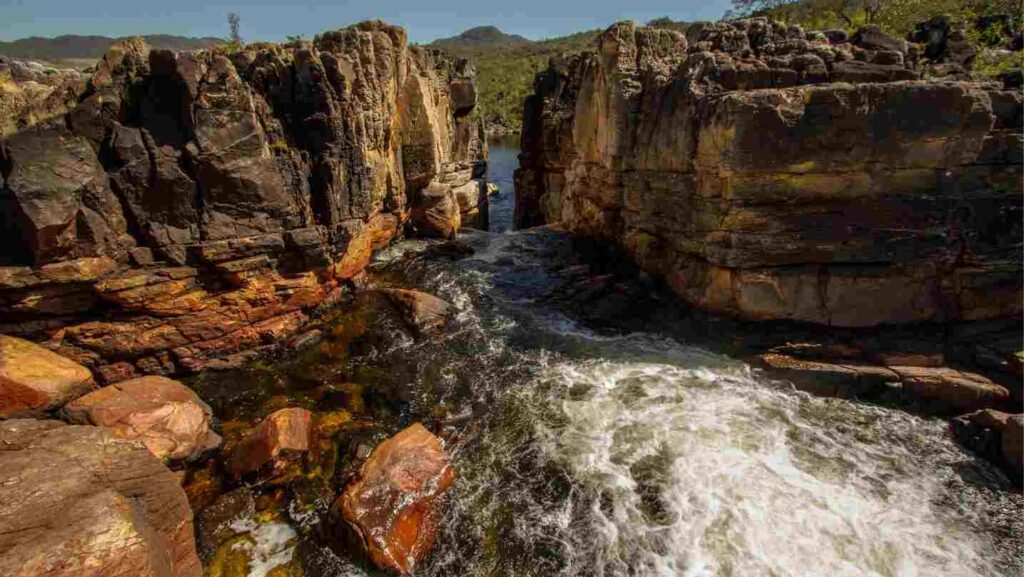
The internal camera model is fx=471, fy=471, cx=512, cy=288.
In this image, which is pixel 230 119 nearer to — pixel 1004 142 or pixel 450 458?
pixel 450 458

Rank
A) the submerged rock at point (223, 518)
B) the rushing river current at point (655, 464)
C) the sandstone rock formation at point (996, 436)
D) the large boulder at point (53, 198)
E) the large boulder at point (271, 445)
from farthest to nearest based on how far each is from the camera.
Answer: the large boulder at point (53, 198) → the large boulder at point (271, 445) → the sandstone rock formation at point (996, 436) → the submerged rock at point (223, 518) → the rushing river current at point (655, 464)

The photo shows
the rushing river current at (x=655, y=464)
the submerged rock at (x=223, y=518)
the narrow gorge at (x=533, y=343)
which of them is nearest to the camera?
the rushing river current at (x=655, y=464)

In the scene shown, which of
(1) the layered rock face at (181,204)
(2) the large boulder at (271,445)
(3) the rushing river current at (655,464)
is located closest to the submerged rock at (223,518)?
(2) the large boulder at (271,445)

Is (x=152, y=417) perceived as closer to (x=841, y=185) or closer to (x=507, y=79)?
(x=841, y=185)

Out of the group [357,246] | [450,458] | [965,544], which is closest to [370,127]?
[357,246]

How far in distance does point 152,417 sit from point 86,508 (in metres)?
3.62

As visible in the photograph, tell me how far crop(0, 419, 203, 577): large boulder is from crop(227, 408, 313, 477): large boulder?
4.62ft

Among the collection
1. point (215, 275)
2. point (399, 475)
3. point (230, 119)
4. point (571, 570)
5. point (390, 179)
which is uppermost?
point (230, 119)

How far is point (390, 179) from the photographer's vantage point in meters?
20.3

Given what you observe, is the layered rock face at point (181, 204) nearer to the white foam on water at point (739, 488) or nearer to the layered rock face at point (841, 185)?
the white foam on water at point (739, 488)

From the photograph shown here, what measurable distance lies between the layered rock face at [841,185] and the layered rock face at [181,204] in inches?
438

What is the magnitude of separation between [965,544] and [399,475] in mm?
9270

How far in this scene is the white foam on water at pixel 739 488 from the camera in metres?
7.29

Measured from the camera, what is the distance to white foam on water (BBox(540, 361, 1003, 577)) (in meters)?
7.29
